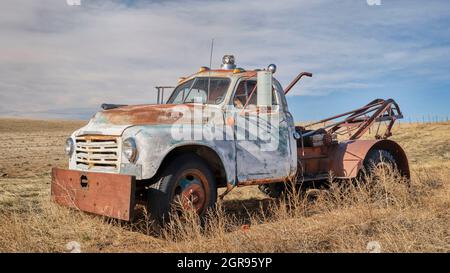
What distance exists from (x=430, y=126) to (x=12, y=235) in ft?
85.4

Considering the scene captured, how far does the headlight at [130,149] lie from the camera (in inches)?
210

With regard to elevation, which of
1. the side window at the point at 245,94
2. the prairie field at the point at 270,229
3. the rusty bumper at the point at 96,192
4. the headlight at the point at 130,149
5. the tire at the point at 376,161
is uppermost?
the side window at the point at 245,94

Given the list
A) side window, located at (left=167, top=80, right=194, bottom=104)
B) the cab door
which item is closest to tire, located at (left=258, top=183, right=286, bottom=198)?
the cab door

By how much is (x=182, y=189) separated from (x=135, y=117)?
116 cm

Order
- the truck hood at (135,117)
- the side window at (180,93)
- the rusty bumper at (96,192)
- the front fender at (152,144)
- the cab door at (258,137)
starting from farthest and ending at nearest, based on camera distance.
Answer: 1. the side window at (180,93)
2. the cab door at (258,137)
3. the truck hood at (135,117)
4. the front fender at (152,144)
5. the rusty bumper at (96,192)

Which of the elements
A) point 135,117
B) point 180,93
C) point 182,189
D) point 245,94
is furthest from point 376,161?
point 135,117

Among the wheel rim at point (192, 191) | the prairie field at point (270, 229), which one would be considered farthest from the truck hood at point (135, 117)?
the prairie field at point (270, 229)

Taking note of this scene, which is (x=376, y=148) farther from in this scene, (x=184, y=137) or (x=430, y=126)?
(x=430, y=126)

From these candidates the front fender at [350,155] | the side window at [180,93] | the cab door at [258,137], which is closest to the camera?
the cab door at [258,137]

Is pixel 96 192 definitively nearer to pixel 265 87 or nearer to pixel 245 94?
pixel 245 94

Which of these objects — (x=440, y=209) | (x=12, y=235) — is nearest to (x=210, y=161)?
(x=12, y=235)

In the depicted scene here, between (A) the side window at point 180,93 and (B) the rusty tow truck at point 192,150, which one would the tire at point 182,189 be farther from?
(A) the side window at point 180,93

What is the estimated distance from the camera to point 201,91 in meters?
7.12

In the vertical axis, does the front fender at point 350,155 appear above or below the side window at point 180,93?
below
